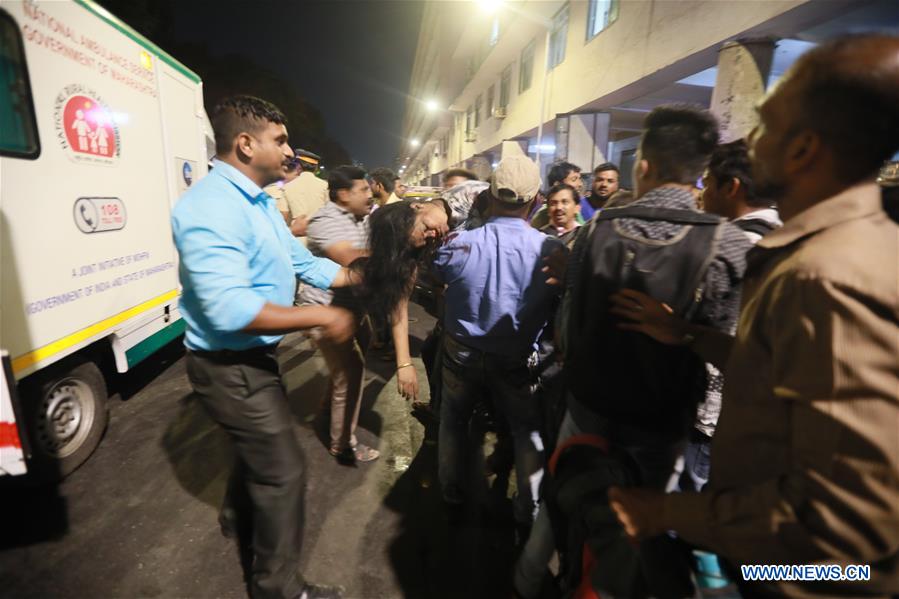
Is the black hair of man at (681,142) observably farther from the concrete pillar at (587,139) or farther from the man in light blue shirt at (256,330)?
the concrete pillar at (587,139)

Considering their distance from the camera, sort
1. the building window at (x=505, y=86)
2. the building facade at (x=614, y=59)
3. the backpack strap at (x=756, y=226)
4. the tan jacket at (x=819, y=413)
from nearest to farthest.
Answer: the tan jacket at (x=819, y=413) < the backpack strap at (x=756, y=226) < the building facade at (x=614, y=59) < the building window at (x=505, y=86)

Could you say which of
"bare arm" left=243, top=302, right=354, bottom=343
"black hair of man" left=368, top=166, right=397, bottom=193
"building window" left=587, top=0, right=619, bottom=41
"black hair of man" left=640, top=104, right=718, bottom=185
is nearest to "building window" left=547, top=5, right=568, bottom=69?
"building window" left=587, top=0, right=619, bottom=41

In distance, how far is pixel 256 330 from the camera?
1570 millimetres

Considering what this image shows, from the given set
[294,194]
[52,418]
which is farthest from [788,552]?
[294,194]

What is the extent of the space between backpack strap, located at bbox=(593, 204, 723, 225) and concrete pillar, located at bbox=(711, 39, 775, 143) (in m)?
5.33

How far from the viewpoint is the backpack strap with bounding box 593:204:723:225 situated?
1472 mm

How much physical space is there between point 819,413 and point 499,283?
1.57 metres

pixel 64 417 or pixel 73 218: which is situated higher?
pixel 73 218

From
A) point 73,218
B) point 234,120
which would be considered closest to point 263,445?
point 234,120

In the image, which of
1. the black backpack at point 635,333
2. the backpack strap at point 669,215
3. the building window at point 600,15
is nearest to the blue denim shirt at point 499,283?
the black backpack at point 635,333

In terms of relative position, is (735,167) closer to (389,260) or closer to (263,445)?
(389,260)

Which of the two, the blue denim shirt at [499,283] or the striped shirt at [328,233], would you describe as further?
the striped shirt at [328,233]

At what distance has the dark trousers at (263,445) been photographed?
5.80 ft

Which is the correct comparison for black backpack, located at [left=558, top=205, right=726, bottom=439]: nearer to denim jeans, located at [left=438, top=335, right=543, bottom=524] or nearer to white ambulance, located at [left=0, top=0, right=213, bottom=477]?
denim jeans, located at [left=438, top=335, right=543, bottom=524]
